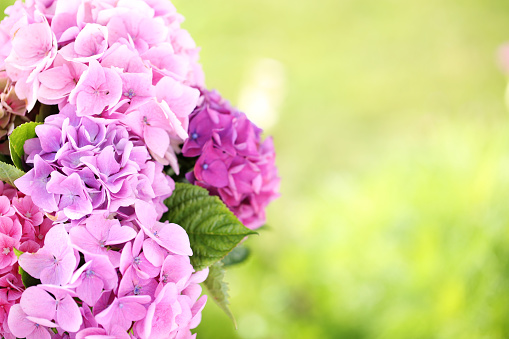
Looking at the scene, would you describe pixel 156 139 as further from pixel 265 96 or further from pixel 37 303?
pixel 265 96

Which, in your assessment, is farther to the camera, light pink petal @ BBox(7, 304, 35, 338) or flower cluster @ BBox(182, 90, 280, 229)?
flower cluster @ BBox(182, 90, 280, 229)

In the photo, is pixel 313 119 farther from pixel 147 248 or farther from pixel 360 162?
pixel 147 248

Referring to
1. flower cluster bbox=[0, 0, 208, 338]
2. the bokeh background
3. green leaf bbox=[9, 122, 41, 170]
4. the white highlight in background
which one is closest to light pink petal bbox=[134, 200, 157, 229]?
flower cluster bbox=[0, 0, 208, 338]

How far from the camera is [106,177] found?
42cm

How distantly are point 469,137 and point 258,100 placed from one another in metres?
0.68

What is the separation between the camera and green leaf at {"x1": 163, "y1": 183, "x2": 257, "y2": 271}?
488 mm

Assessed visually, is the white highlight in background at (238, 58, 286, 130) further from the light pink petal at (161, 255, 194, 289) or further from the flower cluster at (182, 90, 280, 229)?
the light pink petal at (161, 255, 194, 289)

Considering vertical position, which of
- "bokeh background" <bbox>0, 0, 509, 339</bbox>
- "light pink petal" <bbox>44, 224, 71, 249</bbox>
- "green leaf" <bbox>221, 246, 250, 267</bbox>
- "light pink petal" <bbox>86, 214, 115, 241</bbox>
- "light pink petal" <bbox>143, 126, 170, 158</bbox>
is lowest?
"bokeh background" <bbox>0, 0, 509, 339</bbox>

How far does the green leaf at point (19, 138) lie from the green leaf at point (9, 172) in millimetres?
17

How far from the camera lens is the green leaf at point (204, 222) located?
0.49m

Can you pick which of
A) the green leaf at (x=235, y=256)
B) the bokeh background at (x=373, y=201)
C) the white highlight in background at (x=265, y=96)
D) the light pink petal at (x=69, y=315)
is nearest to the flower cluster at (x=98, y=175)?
the light pink petal at (x=69, y=315)

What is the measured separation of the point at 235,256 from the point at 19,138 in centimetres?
28

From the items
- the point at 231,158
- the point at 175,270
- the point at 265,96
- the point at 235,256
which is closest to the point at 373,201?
the point at 265,96

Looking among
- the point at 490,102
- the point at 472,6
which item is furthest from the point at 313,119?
the point at 472,6
